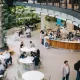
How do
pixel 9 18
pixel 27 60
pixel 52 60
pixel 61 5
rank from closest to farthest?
pixel 27 60
pixel 61 5
pixel 52 60
pixel 9 18

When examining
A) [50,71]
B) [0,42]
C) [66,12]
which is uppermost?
[66,12]

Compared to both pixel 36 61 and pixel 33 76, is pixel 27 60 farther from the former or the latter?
pixel 33 76

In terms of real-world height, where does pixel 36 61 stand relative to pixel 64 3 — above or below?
below

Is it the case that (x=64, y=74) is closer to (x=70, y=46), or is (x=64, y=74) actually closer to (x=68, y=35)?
(x=70, y=46)

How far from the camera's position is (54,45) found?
64.5ft

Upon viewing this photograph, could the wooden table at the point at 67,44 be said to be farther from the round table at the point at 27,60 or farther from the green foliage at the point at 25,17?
the green foliage at the point at 25,17

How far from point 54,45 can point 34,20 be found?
36.7 feet

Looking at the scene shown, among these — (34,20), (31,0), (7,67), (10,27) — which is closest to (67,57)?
(7,67)

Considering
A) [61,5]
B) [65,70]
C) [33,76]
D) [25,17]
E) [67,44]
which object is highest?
[61,5]

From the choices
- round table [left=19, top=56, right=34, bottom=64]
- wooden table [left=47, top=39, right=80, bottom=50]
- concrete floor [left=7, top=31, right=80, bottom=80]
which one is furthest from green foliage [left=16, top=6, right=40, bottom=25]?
round table [left=19, top=56, right=34, bottom=64]

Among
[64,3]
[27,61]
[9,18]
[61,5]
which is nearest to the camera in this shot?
[27,61]

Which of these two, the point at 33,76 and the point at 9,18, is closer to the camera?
the point at 33,76

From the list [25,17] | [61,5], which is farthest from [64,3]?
[25,17]

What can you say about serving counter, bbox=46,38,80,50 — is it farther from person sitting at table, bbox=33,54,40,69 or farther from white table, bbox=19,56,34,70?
person sitting at table, bbox=33,54,40,69
